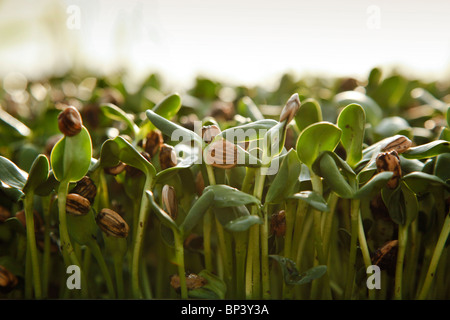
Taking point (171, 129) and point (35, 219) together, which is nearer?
point (171, 129)

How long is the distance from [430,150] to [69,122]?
0.54 m

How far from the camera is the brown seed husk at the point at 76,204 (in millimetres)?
636

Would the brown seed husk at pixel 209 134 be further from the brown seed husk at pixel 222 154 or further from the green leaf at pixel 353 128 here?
the green leaf at pixel 353 128

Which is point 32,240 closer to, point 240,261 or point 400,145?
A: point 240,261

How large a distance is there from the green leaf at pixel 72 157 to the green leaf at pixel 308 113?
0.37 meters

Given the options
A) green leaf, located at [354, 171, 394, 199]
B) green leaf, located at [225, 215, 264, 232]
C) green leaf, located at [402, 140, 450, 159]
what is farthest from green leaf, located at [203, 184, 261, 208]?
green leaf, located at [402, 140, 450, 159]

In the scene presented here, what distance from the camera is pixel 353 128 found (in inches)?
Answer: 25.2

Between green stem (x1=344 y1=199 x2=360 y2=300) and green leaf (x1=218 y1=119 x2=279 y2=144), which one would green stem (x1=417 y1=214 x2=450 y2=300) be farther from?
green leaf (x1=218 y1=119 x2=279 y2=144)

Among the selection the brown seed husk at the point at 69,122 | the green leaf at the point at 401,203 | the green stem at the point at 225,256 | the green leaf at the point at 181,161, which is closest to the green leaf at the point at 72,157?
the brown seed husk at the point at 69,122

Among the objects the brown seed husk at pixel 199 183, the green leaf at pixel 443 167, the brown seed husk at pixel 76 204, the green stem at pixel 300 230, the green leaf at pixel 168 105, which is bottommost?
the green stem at pixel 300 230

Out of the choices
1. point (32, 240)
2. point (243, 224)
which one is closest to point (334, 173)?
point (243, 224)
